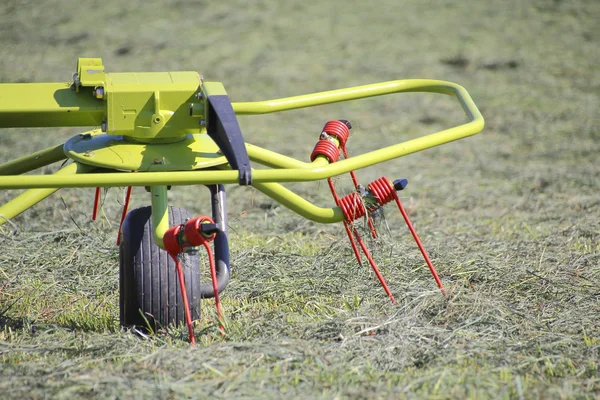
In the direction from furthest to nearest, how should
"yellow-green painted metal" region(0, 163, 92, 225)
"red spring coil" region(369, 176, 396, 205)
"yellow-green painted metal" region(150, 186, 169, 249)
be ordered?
"red spring coil" region(369, 176, 396, 205) → "yellow-green painted metal" region(0, 163, 92, 225) → "yellow-green painted metal" region(150, 186, 169, 249)

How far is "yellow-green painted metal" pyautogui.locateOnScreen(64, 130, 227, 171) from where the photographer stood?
116 inches

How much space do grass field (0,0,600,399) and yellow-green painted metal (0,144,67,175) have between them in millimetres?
298

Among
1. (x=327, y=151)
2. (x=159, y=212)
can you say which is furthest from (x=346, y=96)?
(x=159, y=212)

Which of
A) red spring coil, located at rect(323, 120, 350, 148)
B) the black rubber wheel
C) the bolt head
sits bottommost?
the black rubber wheel

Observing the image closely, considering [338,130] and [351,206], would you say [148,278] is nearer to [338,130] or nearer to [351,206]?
[351,206]

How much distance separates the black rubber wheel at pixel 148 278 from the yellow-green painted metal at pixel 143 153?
271 mm

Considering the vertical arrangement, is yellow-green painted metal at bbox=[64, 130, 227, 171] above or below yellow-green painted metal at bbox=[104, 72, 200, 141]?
below

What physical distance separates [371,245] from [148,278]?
0.98 meters

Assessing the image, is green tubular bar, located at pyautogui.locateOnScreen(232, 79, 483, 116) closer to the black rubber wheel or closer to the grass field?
the grass field

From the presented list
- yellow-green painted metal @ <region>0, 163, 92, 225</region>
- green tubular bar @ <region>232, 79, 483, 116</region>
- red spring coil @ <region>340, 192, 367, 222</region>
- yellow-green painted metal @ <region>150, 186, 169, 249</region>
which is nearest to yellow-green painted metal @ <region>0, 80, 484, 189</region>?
green tubular bar @ <region>232, 79, 483, 116</region>

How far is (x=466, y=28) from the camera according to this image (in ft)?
32.7

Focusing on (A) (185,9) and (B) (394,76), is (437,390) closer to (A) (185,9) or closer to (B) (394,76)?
(B) (394,76)

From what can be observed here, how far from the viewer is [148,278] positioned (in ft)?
10.2

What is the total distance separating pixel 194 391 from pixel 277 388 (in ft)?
0.88
